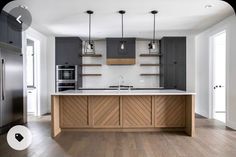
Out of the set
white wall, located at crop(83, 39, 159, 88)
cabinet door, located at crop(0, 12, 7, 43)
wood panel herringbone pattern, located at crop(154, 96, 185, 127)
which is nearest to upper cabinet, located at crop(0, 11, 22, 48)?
cabinet door, located at crop(0, 12, 7, 43)

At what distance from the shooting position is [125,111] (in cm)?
439

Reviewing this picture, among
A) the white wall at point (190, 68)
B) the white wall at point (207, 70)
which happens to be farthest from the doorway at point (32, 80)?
the white wall at point (207, 70)

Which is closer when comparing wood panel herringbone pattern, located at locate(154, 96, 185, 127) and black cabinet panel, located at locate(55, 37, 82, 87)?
wood panel herringbone pattern, located at locate(154, 96, 185, 127)

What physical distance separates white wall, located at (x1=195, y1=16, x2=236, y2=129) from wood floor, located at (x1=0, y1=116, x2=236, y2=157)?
717mm

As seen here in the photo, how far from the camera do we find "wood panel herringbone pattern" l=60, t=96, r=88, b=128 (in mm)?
4395

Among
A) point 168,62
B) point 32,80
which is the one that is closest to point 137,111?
point 168,62

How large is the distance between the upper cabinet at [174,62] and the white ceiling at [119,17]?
730 millimetres

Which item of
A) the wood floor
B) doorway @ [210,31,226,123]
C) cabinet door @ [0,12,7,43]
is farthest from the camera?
doorway @ [210,31,226,123]

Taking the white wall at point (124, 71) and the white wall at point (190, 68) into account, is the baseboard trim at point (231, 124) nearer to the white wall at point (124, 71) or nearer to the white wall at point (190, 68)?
the white wall at point (190, 68)

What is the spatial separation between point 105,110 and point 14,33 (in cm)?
283

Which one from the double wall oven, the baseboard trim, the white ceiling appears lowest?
the baseboard trim

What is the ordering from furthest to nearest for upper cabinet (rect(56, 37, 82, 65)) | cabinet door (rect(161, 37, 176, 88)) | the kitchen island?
upper cabinet (rect(56, 37, 82, 65)), cabinet door (rect(161, 37, 176, 88)), the kitchen island

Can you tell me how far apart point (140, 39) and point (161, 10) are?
9.54 ft

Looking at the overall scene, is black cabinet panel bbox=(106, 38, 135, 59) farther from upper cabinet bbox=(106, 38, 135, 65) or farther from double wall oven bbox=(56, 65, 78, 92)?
double wall oven bbox=(56, 65, 78, 92)
